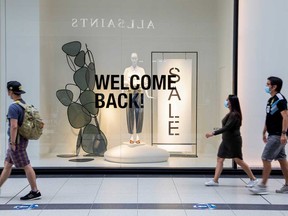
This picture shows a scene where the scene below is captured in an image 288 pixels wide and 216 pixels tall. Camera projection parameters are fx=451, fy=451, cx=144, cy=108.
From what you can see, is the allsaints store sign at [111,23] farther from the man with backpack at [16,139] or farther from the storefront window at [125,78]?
the man with backpack at [16,139]

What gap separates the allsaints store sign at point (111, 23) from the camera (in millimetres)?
8234

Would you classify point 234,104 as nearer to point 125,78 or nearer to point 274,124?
point 274,124

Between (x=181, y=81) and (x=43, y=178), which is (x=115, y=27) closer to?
(x=181, y=81)

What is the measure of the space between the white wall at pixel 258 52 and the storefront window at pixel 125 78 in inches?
12.5

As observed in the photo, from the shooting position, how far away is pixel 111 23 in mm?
8242

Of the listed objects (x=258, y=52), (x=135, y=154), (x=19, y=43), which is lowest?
(x=135, y=154)

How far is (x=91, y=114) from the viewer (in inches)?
333

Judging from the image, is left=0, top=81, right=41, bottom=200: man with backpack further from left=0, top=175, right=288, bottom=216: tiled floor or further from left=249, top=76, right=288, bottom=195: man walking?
left=249, top=76, right=288, bottom=195: man walking

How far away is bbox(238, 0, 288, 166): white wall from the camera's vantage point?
7.99 meters

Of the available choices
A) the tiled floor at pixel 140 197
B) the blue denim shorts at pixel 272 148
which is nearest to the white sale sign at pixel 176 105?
the tiled floor at pixel 140 197

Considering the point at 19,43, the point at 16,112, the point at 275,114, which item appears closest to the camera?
the point at 16,112

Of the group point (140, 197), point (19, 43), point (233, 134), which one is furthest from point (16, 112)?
point (233, 134)

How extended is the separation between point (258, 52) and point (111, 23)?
272cm

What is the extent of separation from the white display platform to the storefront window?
18 millimetres
